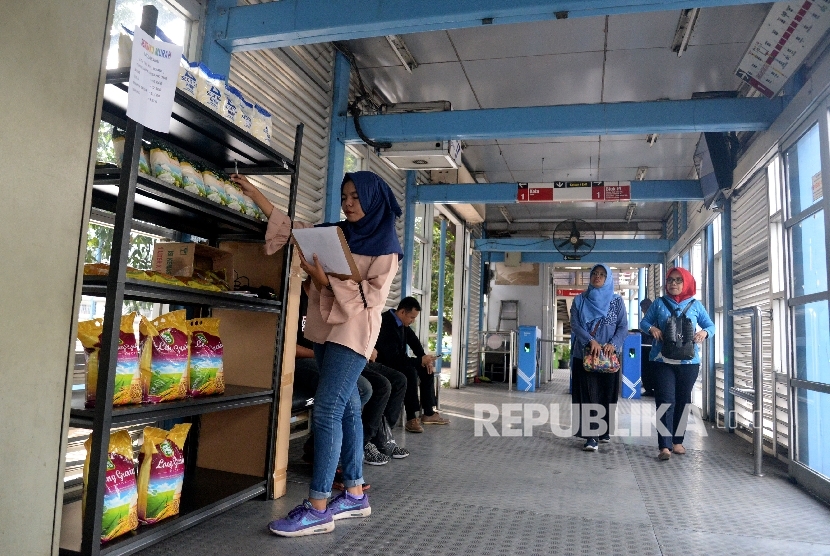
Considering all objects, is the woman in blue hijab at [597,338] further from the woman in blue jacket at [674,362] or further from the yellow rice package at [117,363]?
the yellow rice package at [117,363]

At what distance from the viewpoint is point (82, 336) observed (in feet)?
6.26

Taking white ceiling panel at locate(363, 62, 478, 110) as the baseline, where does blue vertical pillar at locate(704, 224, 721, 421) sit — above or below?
below

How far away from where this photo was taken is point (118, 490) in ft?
6.20

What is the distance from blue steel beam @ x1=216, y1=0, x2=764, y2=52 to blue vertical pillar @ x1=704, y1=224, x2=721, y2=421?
4.59 m

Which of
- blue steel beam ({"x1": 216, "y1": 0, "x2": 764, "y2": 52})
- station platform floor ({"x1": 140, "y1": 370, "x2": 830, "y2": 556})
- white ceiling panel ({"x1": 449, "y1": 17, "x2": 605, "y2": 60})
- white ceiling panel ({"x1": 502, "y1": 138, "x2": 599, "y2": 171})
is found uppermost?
white ceiling panel ({"x1": 449, "y1": 17, "x2": 605, "y2": 60})

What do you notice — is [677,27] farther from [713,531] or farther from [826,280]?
[713,531]

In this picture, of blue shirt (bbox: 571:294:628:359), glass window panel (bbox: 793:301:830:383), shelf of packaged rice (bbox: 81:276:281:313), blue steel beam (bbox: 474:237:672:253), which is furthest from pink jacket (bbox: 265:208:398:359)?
blue steel beam (bbox: 474:237:672:253)

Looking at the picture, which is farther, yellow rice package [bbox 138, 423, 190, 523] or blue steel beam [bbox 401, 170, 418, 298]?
blue steel beam [bbox 401, 170, 418, 298]

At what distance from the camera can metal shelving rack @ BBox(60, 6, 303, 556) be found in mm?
1794

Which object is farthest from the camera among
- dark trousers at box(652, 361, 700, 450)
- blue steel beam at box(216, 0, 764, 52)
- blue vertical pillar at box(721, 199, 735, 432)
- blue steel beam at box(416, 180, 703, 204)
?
blue steel beam at box(416, 180, 703, 204)

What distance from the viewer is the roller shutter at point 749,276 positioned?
5.00 meters

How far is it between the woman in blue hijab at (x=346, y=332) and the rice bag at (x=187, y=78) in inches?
17.5

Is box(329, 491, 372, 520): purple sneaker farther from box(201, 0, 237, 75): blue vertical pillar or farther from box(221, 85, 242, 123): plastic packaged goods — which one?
box(201, 0, 237, 75): blue vertical pillar

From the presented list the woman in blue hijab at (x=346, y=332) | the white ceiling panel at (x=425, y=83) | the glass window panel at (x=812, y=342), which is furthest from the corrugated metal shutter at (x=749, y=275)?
the woman in blue hijab at (x=346, y=332)
